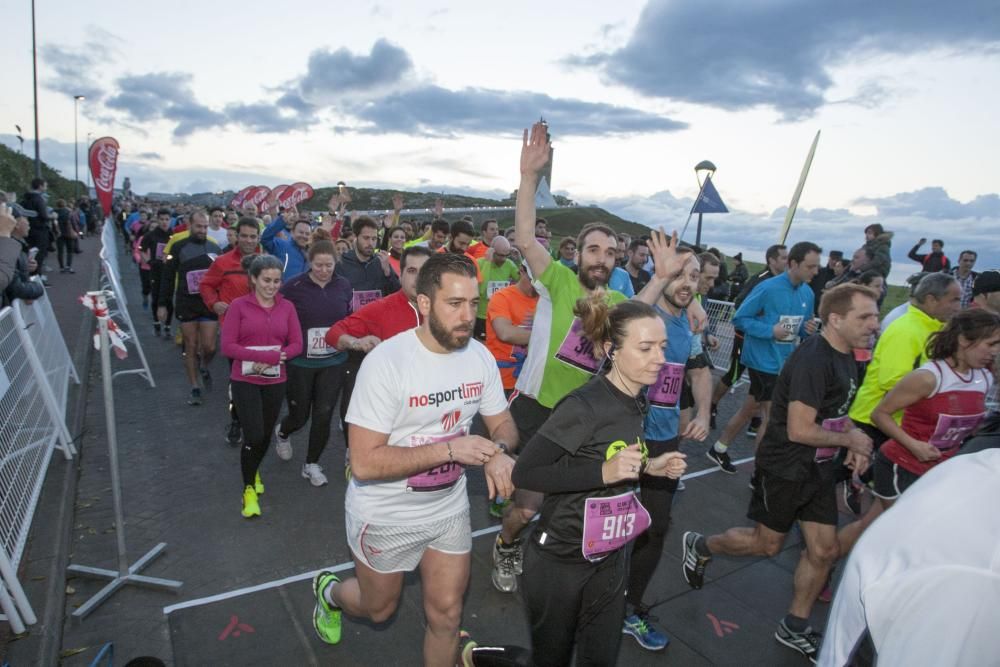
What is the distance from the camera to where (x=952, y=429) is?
3.71 m

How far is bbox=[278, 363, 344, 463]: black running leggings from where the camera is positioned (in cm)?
557

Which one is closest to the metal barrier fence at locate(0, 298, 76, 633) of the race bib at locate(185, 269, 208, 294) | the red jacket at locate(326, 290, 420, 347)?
the race bib at locate(185, 269, 208, 294)

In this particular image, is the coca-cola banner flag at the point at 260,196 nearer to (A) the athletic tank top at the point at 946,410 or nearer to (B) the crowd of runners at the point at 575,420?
(B) the crowd of runners at the point at 575,420

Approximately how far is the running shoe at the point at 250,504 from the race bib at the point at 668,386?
342 centimetres

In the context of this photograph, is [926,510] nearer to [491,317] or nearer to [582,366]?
[582,366]

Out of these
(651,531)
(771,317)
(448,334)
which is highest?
(448,334)

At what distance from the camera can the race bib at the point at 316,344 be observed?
218 inches

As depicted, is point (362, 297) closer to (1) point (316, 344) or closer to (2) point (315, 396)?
(1) point (316, 344)

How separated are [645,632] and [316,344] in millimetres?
3683

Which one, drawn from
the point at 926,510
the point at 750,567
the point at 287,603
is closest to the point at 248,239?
the point at 287,603

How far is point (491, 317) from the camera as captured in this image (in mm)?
5273

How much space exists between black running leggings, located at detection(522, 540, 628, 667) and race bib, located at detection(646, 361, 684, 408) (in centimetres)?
140

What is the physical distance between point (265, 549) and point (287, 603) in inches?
30.1

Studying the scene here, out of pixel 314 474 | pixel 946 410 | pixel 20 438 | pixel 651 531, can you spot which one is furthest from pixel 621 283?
pixel 20 438
